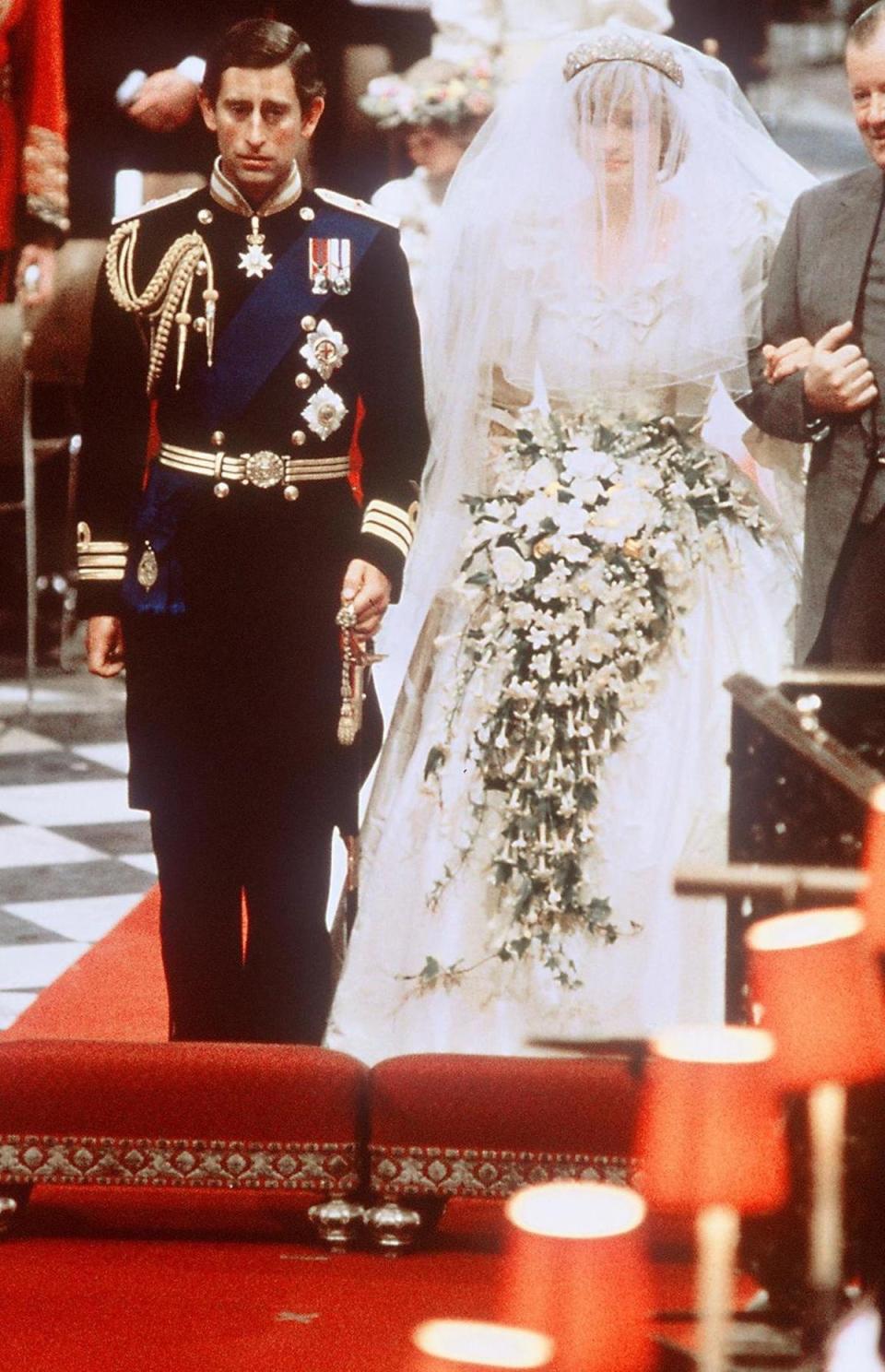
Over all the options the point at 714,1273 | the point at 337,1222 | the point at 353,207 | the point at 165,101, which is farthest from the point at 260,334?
the point at 165,101

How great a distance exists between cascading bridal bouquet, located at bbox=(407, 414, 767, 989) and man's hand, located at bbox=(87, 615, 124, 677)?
58 cm

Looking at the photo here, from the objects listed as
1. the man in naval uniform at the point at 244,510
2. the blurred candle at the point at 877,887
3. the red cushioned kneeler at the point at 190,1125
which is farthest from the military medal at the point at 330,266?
the blurred candle at the point at 877,887

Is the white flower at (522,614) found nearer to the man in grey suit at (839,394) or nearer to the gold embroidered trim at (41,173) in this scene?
the man in grey suit at (839,394)

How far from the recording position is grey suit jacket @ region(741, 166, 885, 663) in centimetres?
339

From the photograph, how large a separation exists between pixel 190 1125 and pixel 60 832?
8.70 ft

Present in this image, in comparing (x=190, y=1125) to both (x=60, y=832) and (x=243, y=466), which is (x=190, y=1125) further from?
(x=60, y=832)

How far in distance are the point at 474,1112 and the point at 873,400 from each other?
1127 millimetres

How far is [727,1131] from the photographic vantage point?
1660mm

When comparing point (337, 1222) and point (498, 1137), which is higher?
point (498, 1137)

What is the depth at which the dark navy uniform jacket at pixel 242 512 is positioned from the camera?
3236 millimetres

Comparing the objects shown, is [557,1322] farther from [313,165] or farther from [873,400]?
[313,165]

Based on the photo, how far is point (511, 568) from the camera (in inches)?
140

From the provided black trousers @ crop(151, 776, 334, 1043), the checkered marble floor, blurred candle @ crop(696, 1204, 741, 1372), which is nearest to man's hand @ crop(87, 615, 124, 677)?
black trousers @ crop(151, 776, 334, 1043)

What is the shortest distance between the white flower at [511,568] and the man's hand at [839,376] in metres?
0.49
